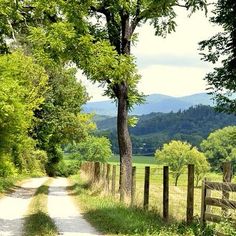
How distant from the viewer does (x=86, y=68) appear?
19.0m

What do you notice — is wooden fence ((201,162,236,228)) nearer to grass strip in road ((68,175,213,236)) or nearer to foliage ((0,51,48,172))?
grass strip in road ((68,175,213,236))

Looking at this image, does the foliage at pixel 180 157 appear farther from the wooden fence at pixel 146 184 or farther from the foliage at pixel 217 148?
the wooden fence at pixel 146 184

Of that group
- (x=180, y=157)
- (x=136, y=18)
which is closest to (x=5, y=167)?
(x=136, y=18)

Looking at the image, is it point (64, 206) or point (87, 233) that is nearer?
point (87, 233)

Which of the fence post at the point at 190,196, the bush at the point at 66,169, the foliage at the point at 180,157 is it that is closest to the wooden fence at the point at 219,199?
the fence post at the point at 190,196

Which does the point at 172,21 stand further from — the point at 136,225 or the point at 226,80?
the point at 136,225

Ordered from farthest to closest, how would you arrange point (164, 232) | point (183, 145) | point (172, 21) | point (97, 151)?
1. point (183, 145)
2. point (97, 151)
3. point (172, 21)
4. point (164, 232)

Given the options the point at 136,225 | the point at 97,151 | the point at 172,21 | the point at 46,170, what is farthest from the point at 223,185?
the point at 97,151

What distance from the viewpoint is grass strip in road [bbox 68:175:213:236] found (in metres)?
13.4

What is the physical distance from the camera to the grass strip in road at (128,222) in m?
13.4

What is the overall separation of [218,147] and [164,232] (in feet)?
470

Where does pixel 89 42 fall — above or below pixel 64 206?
above

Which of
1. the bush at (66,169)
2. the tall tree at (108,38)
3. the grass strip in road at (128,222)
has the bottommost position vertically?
the bush at (66,169)

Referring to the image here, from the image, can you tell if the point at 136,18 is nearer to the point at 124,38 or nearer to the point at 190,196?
the point at 124,38
